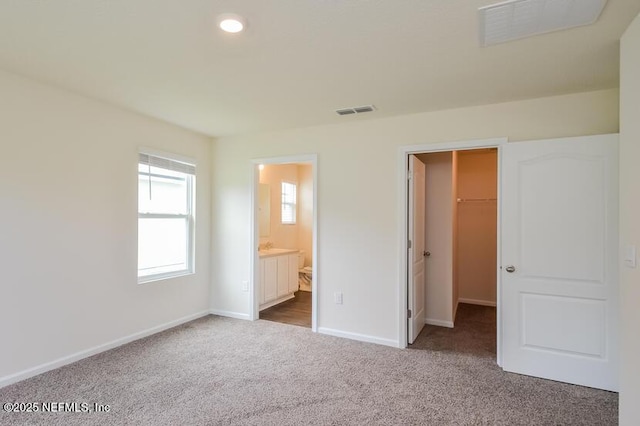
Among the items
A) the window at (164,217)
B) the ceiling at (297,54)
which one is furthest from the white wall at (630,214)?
the window at (164,217)

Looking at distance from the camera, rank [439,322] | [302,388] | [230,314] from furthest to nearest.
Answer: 1. [230,314]
2. [439,322]
3. [302,388]

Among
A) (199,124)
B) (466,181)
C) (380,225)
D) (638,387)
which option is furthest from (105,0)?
(466,181)

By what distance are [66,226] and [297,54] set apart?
2543 millimetres

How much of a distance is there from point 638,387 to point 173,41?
3300 mm

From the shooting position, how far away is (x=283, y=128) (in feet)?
13.8

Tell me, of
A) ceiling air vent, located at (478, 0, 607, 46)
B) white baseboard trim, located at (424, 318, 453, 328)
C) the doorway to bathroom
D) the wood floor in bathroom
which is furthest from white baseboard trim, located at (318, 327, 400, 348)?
ceiling air vent, located at (478, 0, 607, 46)

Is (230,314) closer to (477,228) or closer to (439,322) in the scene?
(439,322)

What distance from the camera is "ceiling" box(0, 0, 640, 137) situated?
1.85 metres

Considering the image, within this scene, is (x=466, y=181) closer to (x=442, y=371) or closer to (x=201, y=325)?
(x=442, y=371)

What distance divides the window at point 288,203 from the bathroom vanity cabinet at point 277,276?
3.73 feet

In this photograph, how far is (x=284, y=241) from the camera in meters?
6.66

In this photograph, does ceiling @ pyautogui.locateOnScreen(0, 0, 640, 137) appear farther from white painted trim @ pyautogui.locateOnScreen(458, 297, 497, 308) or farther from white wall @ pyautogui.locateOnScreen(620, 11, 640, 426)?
white painted trim @ pyautogui.locateOnScreen(458, 297, 497, 308)

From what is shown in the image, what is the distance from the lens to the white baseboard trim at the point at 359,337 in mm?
3619

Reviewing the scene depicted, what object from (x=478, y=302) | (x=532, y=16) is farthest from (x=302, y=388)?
(x=478, y=302)
